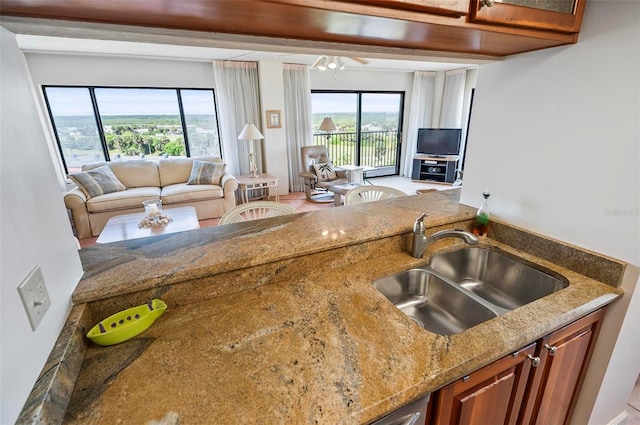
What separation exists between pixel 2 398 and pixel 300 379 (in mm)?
562

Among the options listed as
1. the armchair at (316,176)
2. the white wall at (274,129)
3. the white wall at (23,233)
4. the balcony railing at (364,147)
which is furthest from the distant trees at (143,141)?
the white wall at (23,233)

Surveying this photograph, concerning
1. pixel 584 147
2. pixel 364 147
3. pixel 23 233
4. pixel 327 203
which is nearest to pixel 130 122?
pixel 327 203

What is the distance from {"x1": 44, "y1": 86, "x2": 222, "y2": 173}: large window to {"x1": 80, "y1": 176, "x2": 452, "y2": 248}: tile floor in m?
1.62

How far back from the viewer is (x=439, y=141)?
645 centimetres

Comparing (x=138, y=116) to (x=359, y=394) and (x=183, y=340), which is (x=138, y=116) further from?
(x=359, y=394)

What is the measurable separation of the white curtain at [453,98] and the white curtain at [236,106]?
4087mm

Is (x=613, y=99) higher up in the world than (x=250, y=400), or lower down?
higher up

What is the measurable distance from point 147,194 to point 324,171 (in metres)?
2.81

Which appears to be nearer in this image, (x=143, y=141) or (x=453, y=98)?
(x=143, y=141)

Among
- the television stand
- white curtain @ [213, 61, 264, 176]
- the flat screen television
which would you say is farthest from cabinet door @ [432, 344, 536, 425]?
the flat screen television

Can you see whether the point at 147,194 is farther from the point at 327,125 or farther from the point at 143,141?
the point at 327,125

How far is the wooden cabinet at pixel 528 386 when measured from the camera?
34.6 inches

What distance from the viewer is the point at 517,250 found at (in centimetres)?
143

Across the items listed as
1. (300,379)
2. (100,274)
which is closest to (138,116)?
(100,274)
